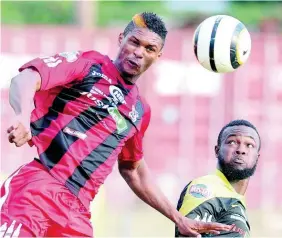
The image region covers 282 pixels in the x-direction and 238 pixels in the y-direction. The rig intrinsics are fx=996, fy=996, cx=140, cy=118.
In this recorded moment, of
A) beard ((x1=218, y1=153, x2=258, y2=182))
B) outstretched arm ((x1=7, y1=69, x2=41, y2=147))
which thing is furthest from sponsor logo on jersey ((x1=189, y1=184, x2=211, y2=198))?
outstretched arm ((x1=7, y1=69, x2=41, y2=147))

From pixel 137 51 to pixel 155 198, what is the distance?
114 cm

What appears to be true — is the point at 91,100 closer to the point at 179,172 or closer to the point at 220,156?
the point at 220,156

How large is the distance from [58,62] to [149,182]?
1411 mm

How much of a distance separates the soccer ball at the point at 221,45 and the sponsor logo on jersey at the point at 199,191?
105cm

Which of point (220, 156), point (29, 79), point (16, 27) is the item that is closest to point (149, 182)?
point (220, 156)

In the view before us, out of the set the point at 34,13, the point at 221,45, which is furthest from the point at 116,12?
the point at 221,45

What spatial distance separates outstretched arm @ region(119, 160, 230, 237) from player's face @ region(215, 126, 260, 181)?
509 mm

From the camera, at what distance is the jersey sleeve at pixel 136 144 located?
24.0 feet

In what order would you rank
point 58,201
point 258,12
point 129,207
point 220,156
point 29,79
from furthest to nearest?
point 258,12, point 129,207, point 220,156, point 58,201, point 29,79

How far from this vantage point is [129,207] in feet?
67.0

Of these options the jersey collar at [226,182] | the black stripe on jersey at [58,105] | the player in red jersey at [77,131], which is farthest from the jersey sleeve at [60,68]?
the jersey collar at [226,182]

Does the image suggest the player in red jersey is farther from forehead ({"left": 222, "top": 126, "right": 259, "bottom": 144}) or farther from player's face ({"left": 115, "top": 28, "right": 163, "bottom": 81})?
forehead ({"left": 222, "top": 126, "right": 259, "bottom": 144})

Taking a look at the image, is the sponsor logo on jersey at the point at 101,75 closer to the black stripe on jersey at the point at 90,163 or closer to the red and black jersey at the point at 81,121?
the red and black jersey at the point at 81,121

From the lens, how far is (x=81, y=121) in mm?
6824
